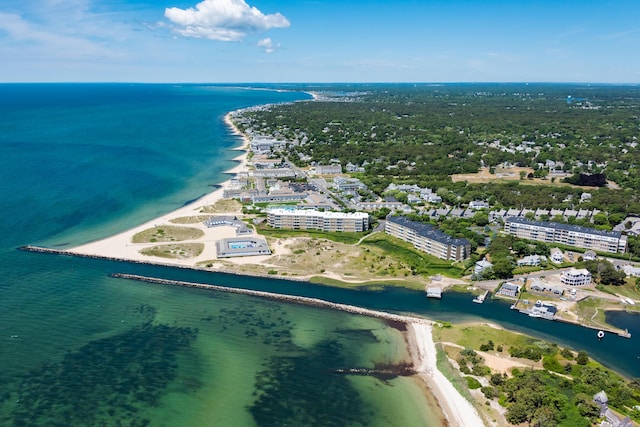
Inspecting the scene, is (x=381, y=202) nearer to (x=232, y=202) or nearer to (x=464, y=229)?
(x=464, y=229)

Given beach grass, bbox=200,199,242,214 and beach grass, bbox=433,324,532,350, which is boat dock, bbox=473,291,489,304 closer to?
beach grass, bbox=433,324,532,350

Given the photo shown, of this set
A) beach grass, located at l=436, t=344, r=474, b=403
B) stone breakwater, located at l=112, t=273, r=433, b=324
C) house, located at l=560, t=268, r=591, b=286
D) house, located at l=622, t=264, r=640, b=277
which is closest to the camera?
beach grass, located at l=436, t=344, r=474, b=403

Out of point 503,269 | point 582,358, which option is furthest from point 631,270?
point 582,358

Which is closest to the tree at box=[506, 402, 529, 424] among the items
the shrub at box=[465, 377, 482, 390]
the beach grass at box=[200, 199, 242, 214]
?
the shrub at box=[465, 377, 482, 390]

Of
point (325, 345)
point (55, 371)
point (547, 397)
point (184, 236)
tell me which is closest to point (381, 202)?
point (184, 236)

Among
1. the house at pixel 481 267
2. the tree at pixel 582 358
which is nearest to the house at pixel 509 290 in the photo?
the house at pixel 481 267

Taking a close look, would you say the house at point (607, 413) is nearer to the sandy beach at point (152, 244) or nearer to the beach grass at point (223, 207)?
the sandy beach at point (152, 244)
